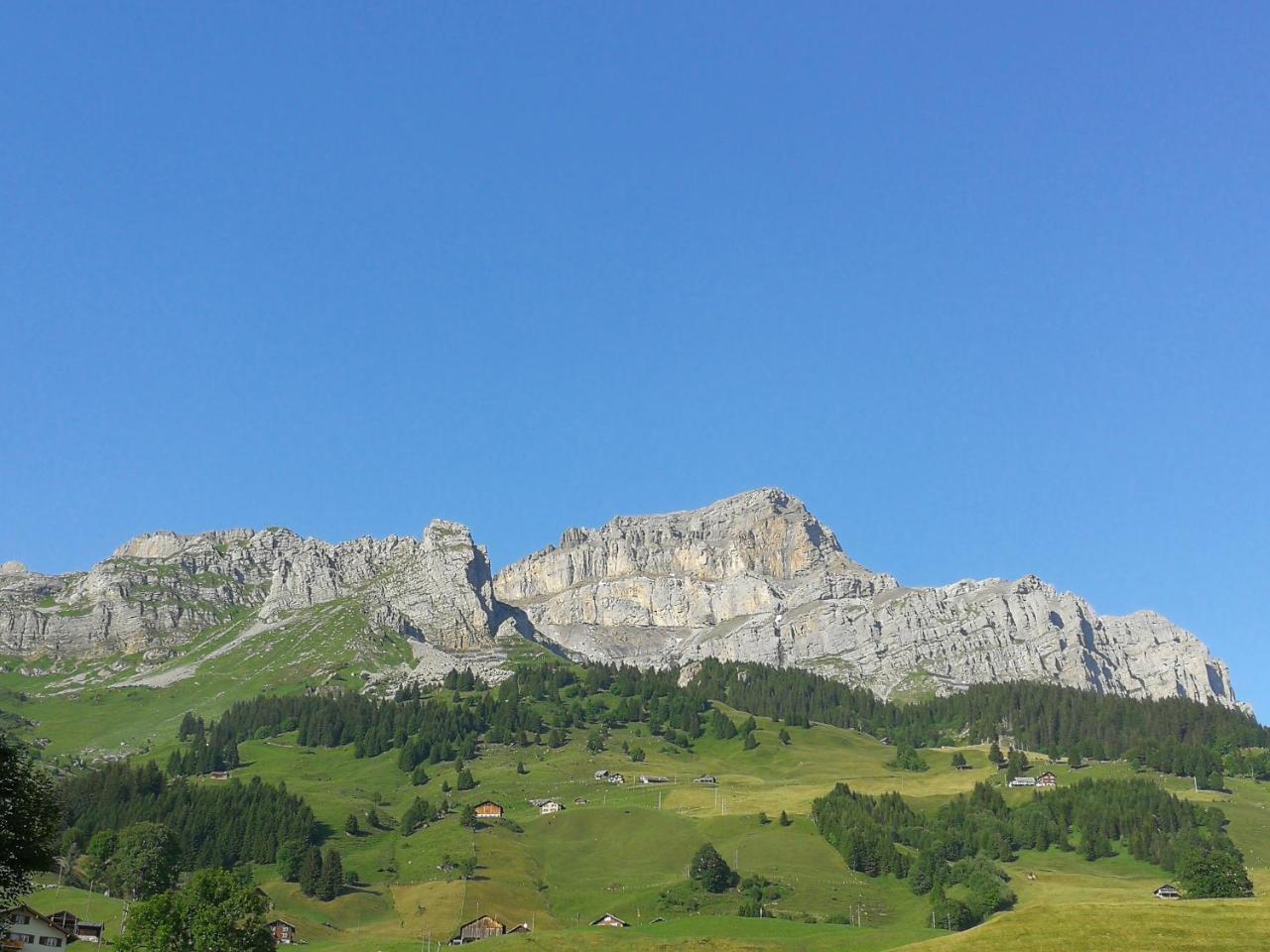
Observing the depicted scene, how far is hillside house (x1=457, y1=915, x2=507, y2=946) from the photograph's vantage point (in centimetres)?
17475

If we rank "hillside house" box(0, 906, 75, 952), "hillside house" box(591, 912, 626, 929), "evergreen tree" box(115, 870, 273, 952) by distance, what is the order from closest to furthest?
"evergreen tree" box(115, 870, 273, 952), "hillside house" box(0, 906, 75, 952), "hillside house" box(591, 912, 626, 929)

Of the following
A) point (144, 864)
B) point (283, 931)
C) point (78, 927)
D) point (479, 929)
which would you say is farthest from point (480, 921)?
point (78, 927)

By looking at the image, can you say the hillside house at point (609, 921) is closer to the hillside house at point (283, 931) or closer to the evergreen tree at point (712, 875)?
the evergreen tree at point (712, 875)

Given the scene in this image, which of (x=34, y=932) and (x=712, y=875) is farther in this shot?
(x=712, y=875)

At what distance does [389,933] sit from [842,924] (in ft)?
209

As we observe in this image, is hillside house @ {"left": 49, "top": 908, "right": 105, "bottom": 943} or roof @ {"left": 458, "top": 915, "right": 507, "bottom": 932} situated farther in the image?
roof @ {"left": 458, "top": 915, "right": 507, "bottom": 932}

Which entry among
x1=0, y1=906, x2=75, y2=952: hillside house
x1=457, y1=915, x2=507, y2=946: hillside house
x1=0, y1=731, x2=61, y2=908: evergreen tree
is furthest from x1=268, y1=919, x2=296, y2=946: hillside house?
x1=0, y1=731, x2=61, y2=908: evergreen tree

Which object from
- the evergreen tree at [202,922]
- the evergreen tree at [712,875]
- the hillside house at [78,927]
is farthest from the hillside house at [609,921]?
the hillside house at [78,927]

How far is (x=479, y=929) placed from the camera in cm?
17675

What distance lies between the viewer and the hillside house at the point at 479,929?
175 meters

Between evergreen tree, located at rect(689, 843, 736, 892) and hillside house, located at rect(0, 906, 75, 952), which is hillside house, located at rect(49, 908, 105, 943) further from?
evergreen tree, located at rect(689, 843, 736, 892)

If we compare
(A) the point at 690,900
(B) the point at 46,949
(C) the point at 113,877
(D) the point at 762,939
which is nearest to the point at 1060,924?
(D) the point at 762,939

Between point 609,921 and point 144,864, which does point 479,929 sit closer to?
point 609,921

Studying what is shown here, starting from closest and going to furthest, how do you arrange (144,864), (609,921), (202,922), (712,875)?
(202,922), (609,921), (144,864), (712,875)
